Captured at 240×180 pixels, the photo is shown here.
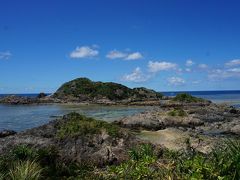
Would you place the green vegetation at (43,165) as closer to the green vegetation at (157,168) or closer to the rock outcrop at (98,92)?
the green vegetation at (157,168)

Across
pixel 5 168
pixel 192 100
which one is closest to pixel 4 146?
pixel 5 168

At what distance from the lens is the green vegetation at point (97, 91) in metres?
108

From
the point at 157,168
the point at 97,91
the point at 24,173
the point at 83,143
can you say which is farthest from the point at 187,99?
the point at 24,173

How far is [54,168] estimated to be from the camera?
51.3ft

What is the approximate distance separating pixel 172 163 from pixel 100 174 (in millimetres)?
3105

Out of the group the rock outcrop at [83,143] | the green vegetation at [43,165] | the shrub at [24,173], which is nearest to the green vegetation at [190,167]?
the shrub at [24,173]

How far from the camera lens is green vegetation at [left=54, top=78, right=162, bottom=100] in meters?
108

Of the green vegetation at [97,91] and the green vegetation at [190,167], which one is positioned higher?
the green vegetation at [97,91]

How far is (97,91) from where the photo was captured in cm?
11019

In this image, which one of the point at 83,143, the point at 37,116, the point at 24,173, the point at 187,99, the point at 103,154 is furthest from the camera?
the point at 187,99

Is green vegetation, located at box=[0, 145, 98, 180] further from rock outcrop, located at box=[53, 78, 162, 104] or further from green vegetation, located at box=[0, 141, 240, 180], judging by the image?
rock outcrop, located at box=[53, 78, 162, 104]

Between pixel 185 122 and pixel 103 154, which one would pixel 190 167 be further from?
pixel 185 122

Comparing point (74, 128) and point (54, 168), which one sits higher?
point (74, 128)

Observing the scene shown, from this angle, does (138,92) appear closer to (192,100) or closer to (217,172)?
(192,100)
